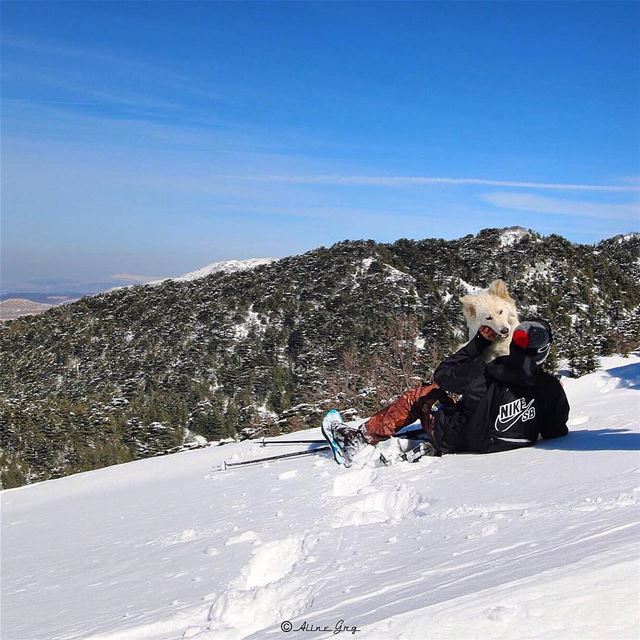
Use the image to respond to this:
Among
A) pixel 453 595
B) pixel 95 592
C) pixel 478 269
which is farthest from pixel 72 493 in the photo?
pixel 478 269

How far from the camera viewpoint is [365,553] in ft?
9.18

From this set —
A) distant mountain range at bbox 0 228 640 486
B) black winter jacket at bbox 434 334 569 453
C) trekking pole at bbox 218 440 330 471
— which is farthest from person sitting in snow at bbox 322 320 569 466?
distant mountain range at bbox 0 228 640 486

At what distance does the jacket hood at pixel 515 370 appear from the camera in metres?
4.18

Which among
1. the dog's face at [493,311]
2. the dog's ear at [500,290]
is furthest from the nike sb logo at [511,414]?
the dog's ear at [500,290]

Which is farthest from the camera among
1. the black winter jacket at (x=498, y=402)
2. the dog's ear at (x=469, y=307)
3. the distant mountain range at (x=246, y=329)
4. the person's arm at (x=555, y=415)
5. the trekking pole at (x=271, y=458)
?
the distant mountain range at (x=246, y=329)

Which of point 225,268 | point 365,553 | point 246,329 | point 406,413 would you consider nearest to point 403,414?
point 406,413

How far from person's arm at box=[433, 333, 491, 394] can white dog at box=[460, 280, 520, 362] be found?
29 centimetres

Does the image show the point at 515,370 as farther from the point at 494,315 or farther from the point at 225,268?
the point at 225,268

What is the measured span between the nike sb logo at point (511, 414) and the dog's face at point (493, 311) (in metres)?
0.59

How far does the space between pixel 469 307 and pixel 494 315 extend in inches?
10.1

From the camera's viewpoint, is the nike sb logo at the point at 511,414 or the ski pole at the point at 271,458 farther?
the ski pole at the point at 271,458

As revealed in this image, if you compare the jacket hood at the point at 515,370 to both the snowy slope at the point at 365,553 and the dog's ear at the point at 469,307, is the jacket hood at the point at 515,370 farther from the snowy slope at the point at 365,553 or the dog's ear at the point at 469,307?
the dog's ear at the point at 469,307

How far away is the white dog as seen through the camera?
185 inches

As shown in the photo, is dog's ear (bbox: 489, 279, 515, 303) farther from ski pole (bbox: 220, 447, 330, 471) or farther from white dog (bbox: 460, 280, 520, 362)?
ski pole (bbox: 220, 447, 330, 471)
